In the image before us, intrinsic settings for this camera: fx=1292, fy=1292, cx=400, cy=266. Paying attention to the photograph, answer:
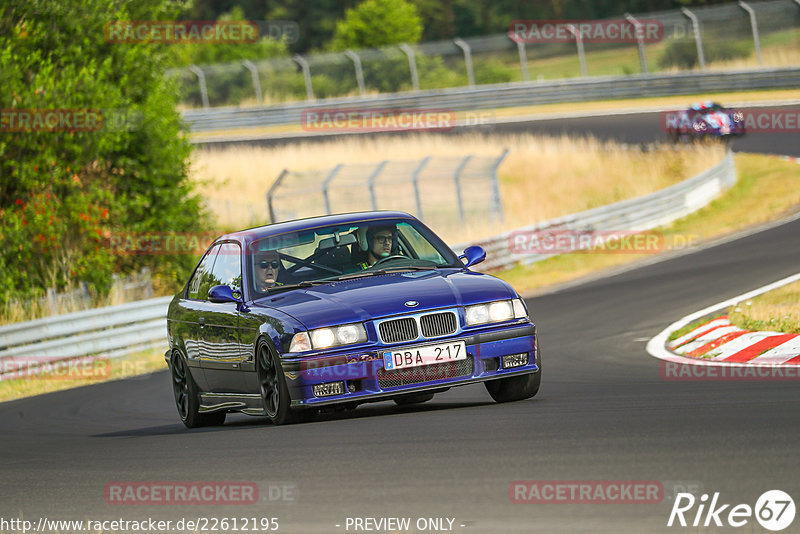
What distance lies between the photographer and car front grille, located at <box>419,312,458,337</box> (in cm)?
843

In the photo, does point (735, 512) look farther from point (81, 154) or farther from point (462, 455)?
point (81, 154)

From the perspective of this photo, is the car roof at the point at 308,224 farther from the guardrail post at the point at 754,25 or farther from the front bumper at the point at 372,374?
the guardrail post at the point at 754,25

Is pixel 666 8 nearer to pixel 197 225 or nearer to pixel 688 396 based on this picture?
pixel 197 225

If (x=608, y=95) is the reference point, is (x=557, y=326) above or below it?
below

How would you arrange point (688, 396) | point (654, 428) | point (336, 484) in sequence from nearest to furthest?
1. point (336, 484)
2. point (654, 428)
3. point (688, 396)

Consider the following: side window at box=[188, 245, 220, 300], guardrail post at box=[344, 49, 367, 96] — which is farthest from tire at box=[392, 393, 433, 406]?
guardrail post at box=[344, 49, 367, 96]

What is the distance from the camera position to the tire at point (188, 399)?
10.4 meters

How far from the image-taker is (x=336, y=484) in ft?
21.1

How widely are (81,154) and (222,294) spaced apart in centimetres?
1462

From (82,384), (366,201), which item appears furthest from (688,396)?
(366,201)

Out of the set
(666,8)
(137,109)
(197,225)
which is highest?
(666,8)

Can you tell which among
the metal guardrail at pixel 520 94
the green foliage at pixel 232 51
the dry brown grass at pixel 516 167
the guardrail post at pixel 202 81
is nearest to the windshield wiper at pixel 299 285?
the dry brown grass at pixel 516 167

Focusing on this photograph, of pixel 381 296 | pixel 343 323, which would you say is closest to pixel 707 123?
pixel 381 296

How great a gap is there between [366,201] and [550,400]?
24.5 metres
